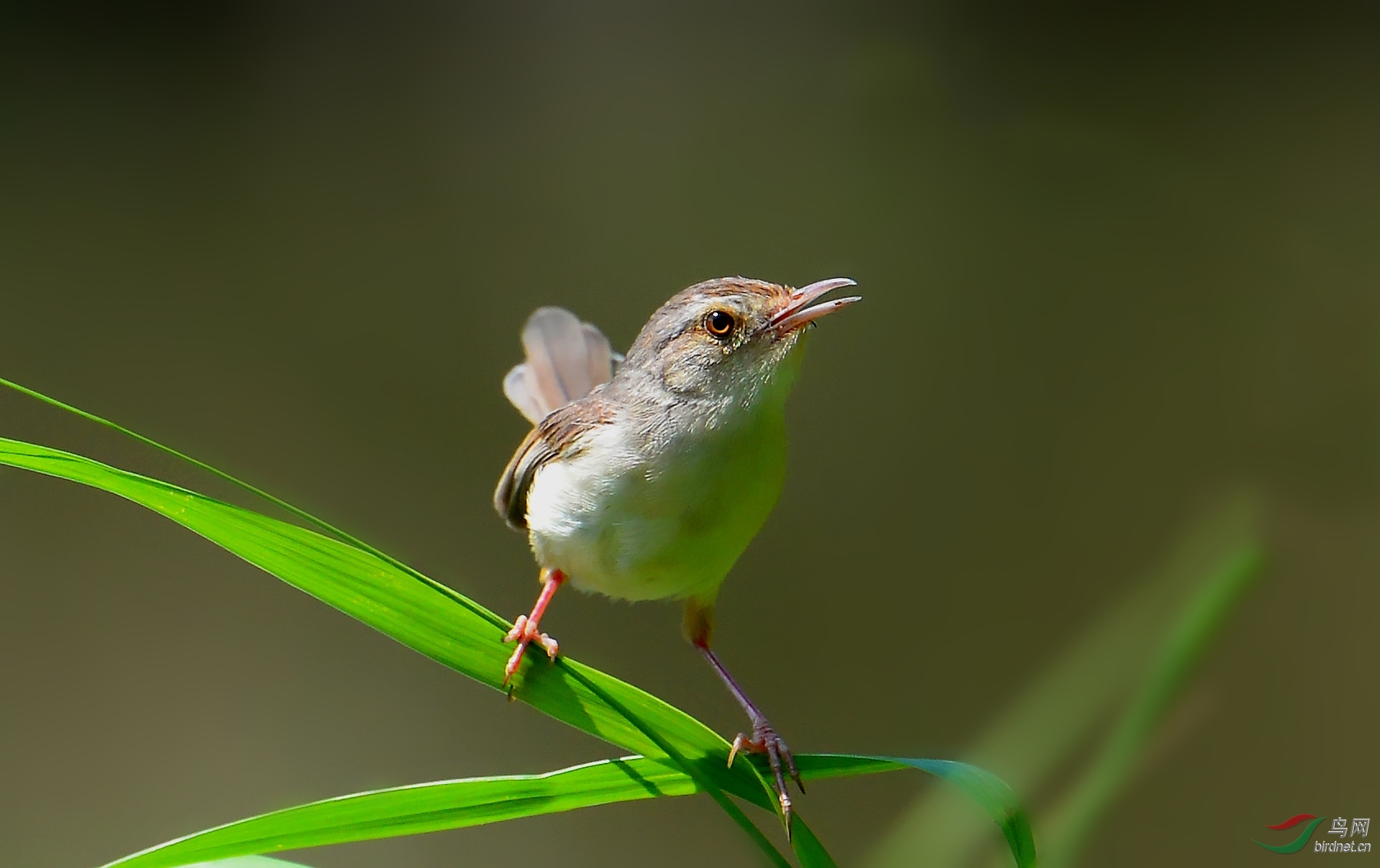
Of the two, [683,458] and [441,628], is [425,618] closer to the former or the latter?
[441,628]

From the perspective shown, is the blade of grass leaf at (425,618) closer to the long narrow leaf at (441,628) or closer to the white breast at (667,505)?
the long narrow leaf at (441,628)

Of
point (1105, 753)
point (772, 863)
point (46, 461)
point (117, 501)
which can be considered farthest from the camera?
point (117, 501)

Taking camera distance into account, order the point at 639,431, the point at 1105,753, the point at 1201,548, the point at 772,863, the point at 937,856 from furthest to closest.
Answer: the point at 1201,548 → the point at 937,856 → the point at 639,431 → the point at 1105,753 → the point at 772,863

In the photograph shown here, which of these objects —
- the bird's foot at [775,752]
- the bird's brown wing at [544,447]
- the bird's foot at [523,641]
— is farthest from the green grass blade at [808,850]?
the bird's brown wing at [544,447]

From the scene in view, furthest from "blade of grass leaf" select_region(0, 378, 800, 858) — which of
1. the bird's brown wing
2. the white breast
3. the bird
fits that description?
the bird's brown wing

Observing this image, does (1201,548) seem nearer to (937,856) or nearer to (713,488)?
(937,856)

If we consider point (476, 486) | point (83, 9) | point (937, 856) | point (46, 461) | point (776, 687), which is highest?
point (83, 9)

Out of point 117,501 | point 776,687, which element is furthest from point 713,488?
point 117,501
